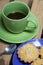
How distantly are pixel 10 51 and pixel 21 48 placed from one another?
0.19ft

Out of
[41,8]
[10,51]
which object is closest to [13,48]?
[10,51]

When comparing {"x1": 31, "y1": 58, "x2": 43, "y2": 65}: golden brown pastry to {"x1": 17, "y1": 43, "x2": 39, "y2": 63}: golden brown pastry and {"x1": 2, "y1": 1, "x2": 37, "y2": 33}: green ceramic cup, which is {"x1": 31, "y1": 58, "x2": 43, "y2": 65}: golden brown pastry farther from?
{"x1": 2, "y1": 1, "x2": 37, "y2": 33}: green ceramic cup

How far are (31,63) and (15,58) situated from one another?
60mm

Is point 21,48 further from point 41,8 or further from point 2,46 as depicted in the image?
point 41,8

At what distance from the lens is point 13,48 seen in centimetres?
67

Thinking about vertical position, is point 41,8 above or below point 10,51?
above

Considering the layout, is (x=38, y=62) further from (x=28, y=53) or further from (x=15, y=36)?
(x=15, y=36)

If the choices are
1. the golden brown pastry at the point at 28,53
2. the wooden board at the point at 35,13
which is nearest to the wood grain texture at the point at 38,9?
the wooden board at the point at 35,13

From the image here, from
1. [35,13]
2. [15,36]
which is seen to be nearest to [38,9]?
[35,13]

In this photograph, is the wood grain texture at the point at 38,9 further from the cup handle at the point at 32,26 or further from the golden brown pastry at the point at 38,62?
the golden brown pastry at the point at 38,62

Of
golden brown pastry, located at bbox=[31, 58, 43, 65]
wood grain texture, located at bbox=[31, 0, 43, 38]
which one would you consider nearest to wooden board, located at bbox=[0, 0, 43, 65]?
wood grain texture, located at bbox=[31, 0, 43, 38]

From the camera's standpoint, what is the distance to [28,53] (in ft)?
2.06

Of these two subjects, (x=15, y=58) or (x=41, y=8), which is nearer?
(x=15, y=58)

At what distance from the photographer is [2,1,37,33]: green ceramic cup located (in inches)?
26.4
